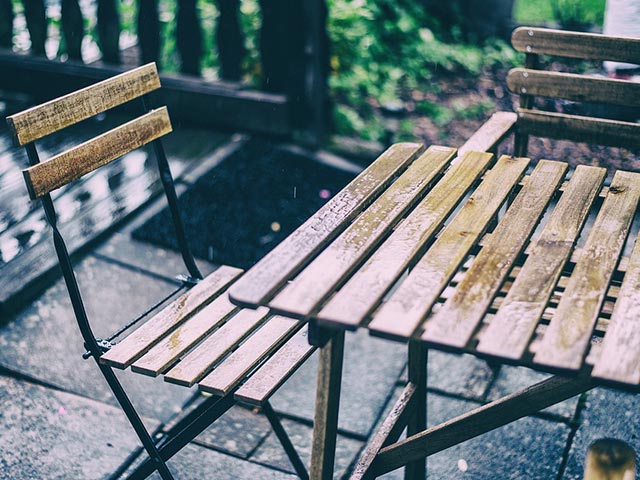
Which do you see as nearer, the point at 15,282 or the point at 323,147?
the point at 15,282

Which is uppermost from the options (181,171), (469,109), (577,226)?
(577,226)

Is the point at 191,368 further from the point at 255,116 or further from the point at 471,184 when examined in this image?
the point at 255,116

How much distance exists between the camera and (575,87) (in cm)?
286

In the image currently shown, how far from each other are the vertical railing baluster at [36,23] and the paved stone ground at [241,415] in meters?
2.10

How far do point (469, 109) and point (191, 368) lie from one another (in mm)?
3919

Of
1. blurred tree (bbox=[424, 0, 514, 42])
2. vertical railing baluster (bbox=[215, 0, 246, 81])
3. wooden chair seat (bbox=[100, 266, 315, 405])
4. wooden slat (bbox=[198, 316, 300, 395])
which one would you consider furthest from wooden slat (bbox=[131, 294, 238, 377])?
blurred tree (bbox=[424, 0, 514, 42])

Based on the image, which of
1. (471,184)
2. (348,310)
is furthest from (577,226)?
(348,310)

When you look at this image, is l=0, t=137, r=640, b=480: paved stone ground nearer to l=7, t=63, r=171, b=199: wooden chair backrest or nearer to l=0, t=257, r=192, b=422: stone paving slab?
l=0, t=257, r=192, b=422: stone paving slab

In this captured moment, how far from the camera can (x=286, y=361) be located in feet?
7.34

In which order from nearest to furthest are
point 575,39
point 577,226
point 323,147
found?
point 577,226, point 575,39, point 323,147

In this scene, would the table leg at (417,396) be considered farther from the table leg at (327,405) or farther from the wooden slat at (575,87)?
the wooden slat at (575,87)

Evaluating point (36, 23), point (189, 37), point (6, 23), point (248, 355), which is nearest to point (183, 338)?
point (248, 355)

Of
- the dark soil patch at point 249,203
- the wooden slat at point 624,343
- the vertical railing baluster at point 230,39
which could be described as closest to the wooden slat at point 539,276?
the wooden slat at point 624,343

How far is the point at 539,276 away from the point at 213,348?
92cm
